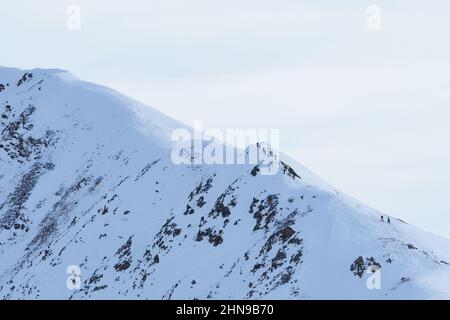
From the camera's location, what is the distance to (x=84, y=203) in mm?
86938

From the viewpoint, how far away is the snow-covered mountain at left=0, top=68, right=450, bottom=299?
53.7 m

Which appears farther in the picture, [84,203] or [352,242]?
[84,203]

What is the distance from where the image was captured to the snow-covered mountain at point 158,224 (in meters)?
53.7

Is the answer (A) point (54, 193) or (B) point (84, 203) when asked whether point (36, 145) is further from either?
(B) point (84, 203)

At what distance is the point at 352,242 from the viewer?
5519cm

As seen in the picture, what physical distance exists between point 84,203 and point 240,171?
2158 centimetres

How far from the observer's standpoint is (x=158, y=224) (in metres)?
Result: 72.1

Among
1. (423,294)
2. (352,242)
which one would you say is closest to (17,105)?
(352,242)
